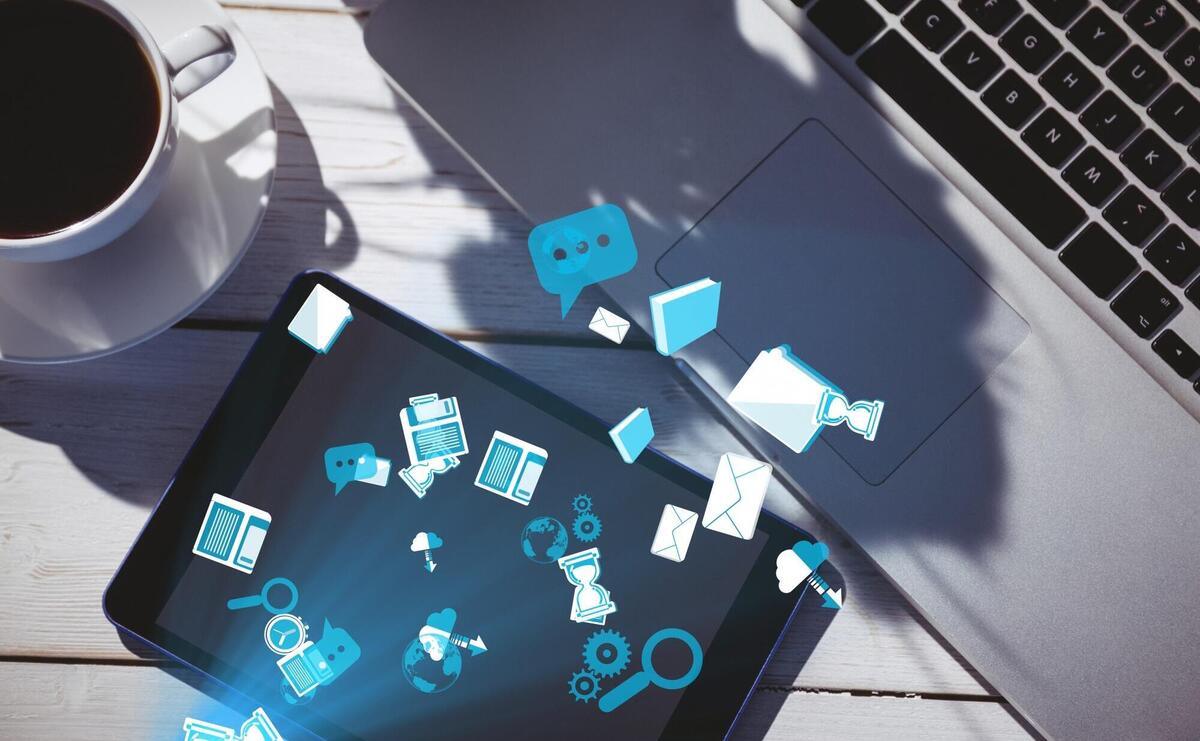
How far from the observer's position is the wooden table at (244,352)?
1.94ft

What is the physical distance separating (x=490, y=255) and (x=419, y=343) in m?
0.09

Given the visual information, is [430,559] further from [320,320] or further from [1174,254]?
[1174,254]

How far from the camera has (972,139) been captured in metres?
0.53

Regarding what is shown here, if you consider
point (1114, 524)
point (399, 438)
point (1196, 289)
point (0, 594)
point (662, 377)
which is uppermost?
point (1196, 289)

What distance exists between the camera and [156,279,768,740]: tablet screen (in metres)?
0.54

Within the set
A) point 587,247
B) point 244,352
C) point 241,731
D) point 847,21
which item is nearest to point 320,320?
point 244,352

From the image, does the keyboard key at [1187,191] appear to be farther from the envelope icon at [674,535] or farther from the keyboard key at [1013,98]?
the envelope icon at [674,535]

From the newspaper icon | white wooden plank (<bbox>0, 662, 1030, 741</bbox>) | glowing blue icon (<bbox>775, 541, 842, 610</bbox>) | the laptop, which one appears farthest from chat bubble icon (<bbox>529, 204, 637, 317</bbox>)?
white wooden plank (<bbox>0, 662, 1030, 741</bbox>)

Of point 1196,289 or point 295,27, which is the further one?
point 295,27

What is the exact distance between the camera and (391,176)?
617 mm

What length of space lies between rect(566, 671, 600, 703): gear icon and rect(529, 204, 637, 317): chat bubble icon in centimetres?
26

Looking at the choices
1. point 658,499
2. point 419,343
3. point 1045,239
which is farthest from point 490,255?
point 1045,239

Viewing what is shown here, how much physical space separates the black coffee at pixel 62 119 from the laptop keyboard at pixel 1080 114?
421mm

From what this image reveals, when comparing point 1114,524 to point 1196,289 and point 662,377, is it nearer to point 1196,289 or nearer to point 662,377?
point 1196,289
